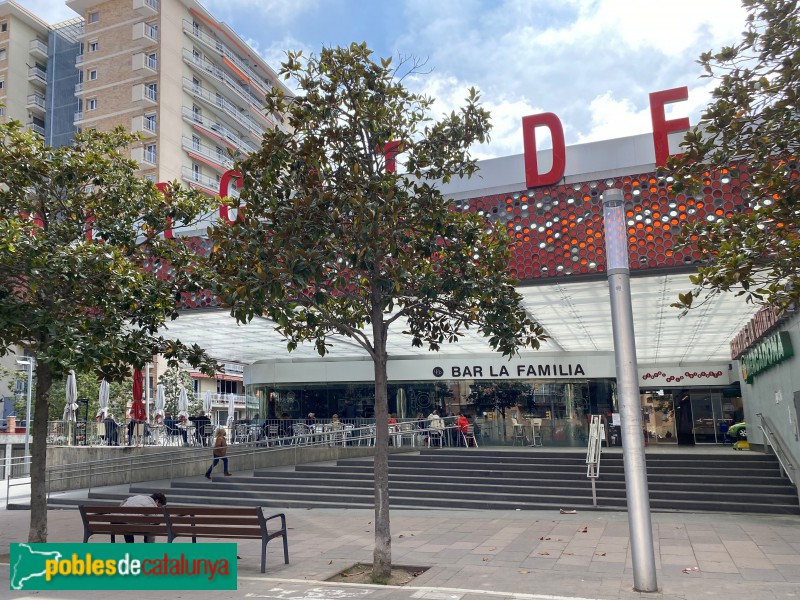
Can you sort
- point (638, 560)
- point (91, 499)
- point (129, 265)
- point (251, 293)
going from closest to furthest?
point (638, 560) → point (251, 293) → point (129, 265) → point (91, 499)

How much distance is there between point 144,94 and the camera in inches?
1928

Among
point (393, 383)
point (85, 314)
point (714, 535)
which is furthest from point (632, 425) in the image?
point (393, 383)

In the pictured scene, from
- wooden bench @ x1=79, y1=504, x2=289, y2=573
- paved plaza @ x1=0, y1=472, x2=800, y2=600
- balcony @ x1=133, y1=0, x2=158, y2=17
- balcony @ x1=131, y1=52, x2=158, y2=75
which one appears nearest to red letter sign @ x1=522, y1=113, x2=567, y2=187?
paved plaza @ x1=0, y1=472, x2=800, y2=600

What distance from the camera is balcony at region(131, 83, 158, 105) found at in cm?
4894

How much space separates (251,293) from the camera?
308 inches

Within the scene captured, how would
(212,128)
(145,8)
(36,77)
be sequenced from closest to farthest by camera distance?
1. (145,8)
2. (212,128)
3. (36,77)

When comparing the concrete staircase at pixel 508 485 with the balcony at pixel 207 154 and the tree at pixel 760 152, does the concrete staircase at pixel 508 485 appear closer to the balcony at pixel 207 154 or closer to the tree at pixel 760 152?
the tree at pixel 760 152

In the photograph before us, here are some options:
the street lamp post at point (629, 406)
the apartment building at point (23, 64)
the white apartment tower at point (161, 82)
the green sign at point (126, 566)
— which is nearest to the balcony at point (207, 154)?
the white apartment tower at point (161, 82)

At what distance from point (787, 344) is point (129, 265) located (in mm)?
11850

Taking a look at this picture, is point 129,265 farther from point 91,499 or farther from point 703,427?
point 703,427

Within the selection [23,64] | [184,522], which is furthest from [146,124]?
[184,522]

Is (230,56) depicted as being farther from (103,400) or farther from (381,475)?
(381,475)

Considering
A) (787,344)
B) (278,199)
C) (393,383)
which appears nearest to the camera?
(278,199)

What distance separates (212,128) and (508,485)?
46.7 m
